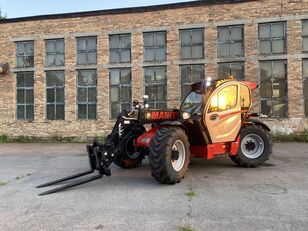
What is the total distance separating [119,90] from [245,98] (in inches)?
328

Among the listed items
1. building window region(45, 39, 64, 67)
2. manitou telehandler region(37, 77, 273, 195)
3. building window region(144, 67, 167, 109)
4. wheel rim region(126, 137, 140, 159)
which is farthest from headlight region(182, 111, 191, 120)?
building window region(45, 39, 64, 67)

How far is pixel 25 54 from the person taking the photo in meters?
16.6

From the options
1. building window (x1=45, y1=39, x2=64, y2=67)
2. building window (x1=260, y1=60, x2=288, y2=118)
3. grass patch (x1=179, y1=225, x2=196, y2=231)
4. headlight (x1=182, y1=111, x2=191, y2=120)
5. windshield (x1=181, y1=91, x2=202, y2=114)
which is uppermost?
building window (x1=45, y1=39, x2=64, y2=67)

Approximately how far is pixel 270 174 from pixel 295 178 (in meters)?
0.57

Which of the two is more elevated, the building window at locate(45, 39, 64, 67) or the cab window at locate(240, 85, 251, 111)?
the building window at locate(45, 39, 64, 67)

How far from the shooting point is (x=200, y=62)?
47.7 ft

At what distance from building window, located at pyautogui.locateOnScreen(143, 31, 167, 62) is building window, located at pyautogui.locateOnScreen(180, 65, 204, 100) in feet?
4.03

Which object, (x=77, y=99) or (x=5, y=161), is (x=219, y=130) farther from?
(x=77, y=99)

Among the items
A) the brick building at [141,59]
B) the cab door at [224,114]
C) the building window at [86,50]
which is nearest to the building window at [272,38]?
the brick building at [141,59]

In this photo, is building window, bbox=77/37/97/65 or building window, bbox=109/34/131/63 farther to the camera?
building window, bbox=77/37/97/65

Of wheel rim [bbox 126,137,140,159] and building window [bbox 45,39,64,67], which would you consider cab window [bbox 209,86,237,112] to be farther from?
building window [bbox 45,39,64,67]

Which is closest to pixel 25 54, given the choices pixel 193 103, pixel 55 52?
pixel 55 52

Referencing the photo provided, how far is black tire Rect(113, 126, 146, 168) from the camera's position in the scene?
745cm

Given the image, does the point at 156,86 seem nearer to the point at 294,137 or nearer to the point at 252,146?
the point at 294,137
